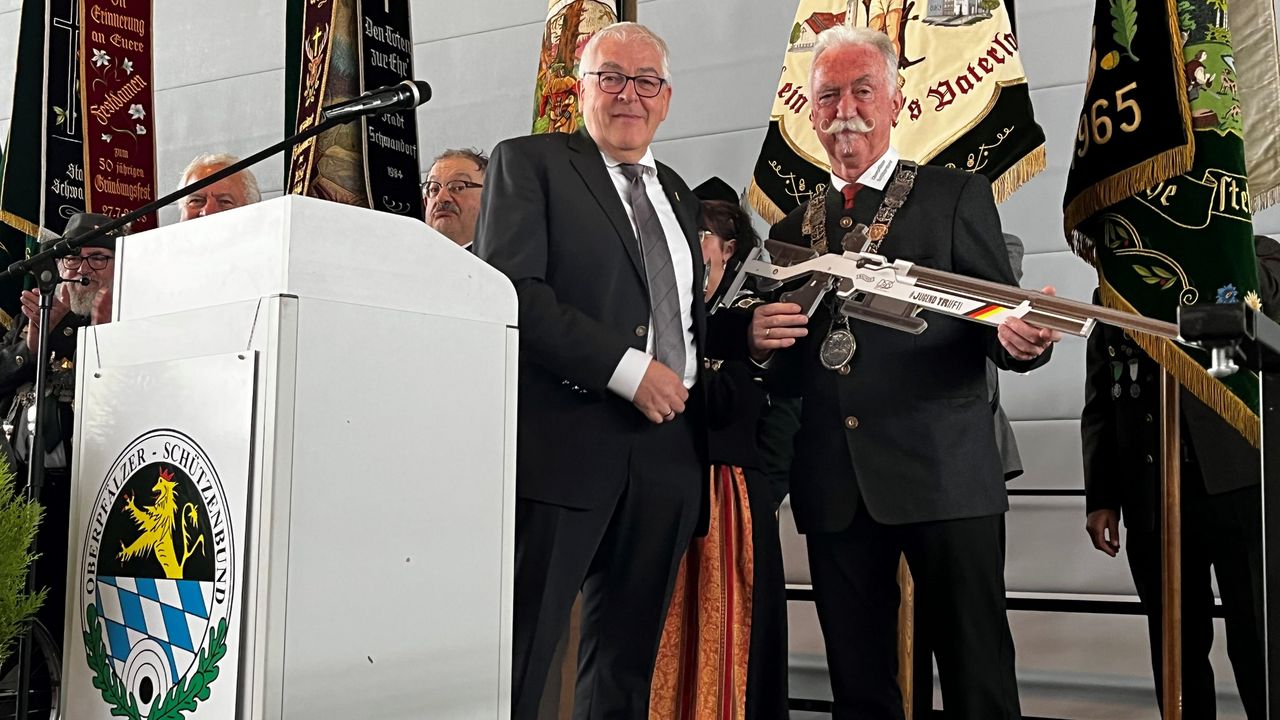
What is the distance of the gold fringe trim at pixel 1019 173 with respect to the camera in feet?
8.86

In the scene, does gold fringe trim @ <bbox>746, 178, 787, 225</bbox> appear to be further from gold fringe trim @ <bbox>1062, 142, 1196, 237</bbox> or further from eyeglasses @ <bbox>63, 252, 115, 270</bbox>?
eyeglasses @ <bbox>63, 252, 115, 270</bbox>

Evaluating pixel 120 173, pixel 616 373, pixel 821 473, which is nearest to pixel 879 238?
pixel 821 473

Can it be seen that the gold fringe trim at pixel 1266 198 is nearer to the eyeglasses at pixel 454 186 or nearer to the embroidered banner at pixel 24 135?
the eyeglasses at pixel 454 186

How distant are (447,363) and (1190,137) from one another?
65.0 inches

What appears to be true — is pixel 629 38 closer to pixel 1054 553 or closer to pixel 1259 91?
pixel 1259 91

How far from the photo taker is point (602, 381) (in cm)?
204

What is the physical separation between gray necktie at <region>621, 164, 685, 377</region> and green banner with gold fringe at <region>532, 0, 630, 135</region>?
831 mm

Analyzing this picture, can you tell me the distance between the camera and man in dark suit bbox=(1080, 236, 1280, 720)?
2.47m

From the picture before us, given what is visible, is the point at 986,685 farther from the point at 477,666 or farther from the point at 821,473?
the point at 477,666

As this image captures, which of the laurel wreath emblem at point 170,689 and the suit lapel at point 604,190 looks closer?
the laurel wreath emblem at point 170,689

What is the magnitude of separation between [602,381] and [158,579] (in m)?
0.84

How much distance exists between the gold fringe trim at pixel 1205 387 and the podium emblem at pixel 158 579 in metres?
1.79

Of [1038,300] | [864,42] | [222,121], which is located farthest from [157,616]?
[222,121]

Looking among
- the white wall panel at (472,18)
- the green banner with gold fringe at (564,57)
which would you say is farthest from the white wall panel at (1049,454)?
the white wall panel at (472,18)
